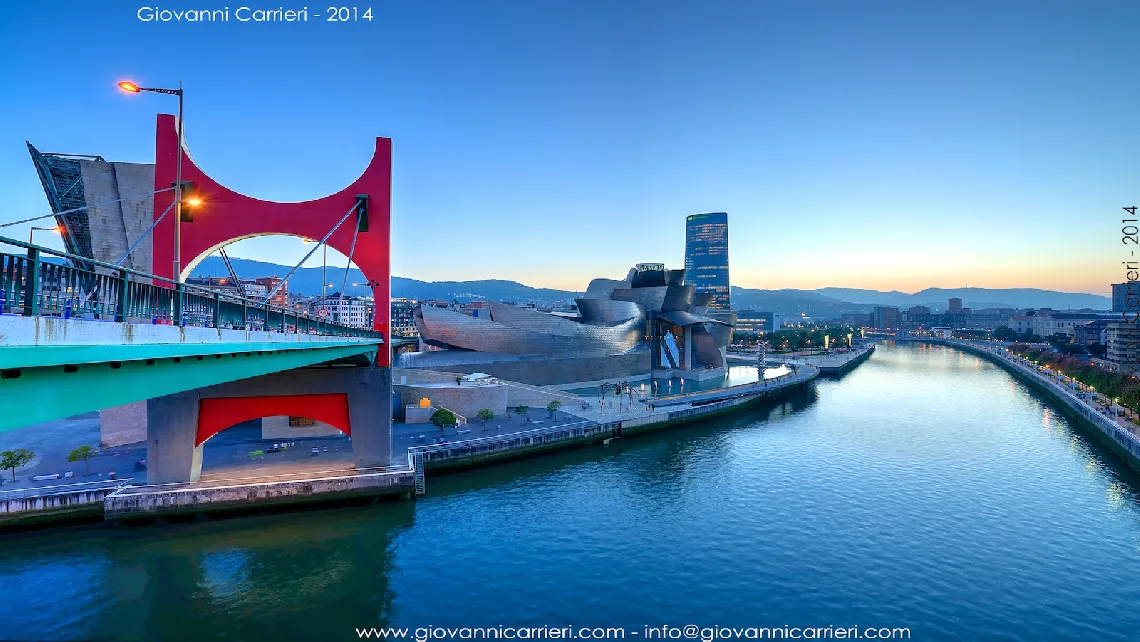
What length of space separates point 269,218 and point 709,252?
15385 centimetres

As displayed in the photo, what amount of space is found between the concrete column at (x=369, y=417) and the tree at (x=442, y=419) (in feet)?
22.0

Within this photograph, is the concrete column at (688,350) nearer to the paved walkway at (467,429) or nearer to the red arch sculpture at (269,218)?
the paved walkway at (467,429)

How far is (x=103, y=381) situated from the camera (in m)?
5.93

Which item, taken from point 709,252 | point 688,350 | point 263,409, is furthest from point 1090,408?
point 709,252

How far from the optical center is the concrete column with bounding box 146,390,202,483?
57.2 ft

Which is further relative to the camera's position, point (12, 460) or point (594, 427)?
point (594, 427)

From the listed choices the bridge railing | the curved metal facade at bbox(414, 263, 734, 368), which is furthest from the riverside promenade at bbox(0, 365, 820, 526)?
the curved metal facade at bbox(414, 263, 734, 368)

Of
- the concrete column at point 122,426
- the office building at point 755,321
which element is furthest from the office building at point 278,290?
the office building at point 755,321

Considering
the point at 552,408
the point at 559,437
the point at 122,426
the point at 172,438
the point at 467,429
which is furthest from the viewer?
the point at 552,408

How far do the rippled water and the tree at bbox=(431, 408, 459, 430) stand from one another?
4.46m

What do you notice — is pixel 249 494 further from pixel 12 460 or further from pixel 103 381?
pixel 103 381

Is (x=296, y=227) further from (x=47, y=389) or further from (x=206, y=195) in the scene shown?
(x=47, y=389)

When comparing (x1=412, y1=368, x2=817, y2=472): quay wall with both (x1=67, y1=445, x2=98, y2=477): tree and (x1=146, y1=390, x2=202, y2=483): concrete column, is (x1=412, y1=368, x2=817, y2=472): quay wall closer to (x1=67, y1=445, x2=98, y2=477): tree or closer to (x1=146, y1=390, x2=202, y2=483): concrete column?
(x1=146, y1=390, x2=202, y2=483): concrete column

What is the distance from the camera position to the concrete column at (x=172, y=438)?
17.4 metres
